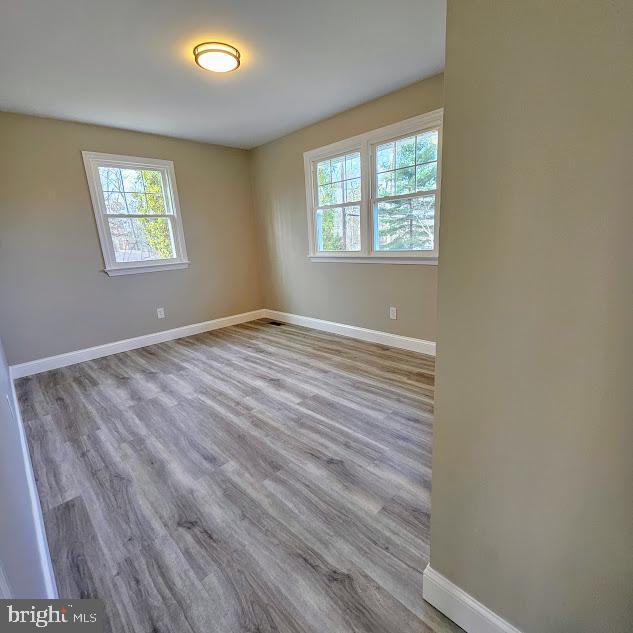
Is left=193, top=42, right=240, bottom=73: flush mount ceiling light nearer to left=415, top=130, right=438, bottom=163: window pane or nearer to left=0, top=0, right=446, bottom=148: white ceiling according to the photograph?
left=0, top=0, right=446, bottom=148: white ceiling

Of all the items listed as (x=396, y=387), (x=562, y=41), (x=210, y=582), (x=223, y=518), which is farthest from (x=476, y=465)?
(x=396, y=387)

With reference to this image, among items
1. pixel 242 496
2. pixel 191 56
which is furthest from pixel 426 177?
pixel 242 496

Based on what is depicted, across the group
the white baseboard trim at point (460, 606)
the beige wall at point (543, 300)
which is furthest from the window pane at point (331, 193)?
the white baseboard trim at point (460, 606)

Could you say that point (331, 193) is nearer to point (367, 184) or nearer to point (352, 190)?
point (352, 190)

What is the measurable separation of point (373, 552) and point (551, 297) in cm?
121

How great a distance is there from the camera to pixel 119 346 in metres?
3.92

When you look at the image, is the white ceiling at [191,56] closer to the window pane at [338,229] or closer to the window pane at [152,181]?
the window pane at [152,181]

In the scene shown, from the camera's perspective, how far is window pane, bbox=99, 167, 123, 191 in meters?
3.62

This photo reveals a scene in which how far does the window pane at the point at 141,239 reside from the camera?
3797 millimetres

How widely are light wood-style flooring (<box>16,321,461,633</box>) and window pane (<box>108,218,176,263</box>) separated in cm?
164

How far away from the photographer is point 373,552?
1299 millimetres

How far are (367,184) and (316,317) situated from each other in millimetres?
1864

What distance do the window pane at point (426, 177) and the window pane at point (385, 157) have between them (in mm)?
335

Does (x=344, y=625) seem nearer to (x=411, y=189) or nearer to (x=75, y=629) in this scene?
(x=75, y=629)
